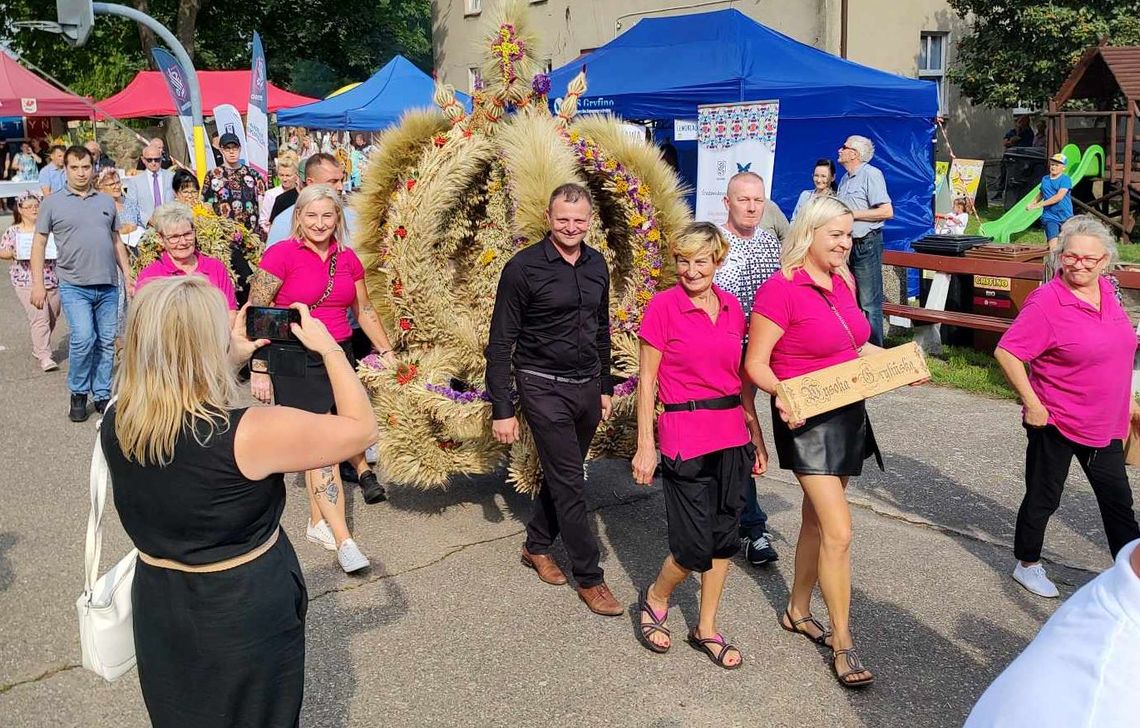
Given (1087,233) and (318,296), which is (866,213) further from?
(318,296)

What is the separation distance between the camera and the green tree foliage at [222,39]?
32281mm

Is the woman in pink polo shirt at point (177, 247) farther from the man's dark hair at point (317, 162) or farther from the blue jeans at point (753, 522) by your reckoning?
the blue jeans at point (753, 522)

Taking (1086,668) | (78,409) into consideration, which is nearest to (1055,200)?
(78,409)

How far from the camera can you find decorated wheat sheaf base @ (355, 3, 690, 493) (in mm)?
5059

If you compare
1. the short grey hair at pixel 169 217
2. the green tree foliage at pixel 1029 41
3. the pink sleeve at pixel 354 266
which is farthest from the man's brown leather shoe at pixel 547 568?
the green tree foliage at pixel 1029 41

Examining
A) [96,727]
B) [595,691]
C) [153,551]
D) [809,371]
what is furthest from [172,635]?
[809,371]

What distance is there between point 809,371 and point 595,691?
4.73ft

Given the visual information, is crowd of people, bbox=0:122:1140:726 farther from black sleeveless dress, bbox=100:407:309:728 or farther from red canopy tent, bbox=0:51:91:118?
red canopy tent, bbox=0:51:91:118

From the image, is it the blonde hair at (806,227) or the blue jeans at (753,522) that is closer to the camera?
the blonde hair at (806,227)

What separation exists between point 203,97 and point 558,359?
74.2 ft

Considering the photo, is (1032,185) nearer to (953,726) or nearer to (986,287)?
(986,287)

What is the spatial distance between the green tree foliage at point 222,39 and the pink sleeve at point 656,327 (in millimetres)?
30424

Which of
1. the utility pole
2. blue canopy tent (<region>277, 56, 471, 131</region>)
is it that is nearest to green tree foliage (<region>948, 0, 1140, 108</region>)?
blue canopy tent (<region>277, 56, 471, 131</region>)

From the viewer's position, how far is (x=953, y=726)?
11.5 ft
